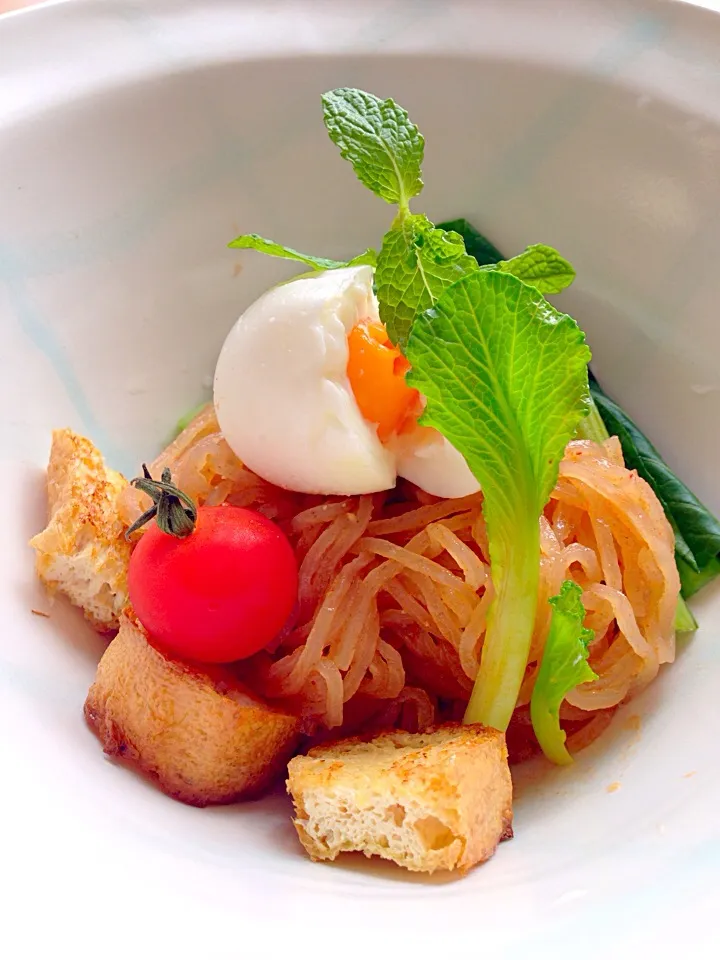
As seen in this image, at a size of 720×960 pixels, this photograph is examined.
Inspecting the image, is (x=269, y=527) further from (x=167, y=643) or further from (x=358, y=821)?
(x=358, y=821)

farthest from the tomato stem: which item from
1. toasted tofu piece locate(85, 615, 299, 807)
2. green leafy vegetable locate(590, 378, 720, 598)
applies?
green leafy vegetable locate(590, 378, 720, 598)

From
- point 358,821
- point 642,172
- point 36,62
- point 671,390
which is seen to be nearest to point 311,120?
point 36,62

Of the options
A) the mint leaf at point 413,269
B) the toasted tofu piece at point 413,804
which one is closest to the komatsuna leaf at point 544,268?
the mint leaf at point 413,269

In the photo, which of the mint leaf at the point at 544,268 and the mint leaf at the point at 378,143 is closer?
the mint leaf at the point at 378,143

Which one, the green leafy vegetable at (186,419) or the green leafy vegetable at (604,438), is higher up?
the green leafy vegetable at (186,419)

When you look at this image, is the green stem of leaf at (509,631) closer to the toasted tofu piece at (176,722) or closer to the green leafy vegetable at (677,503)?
the toasted tofu piece at (176,722)

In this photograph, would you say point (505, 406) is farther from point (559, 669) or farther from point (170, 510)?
point (170, 510)
